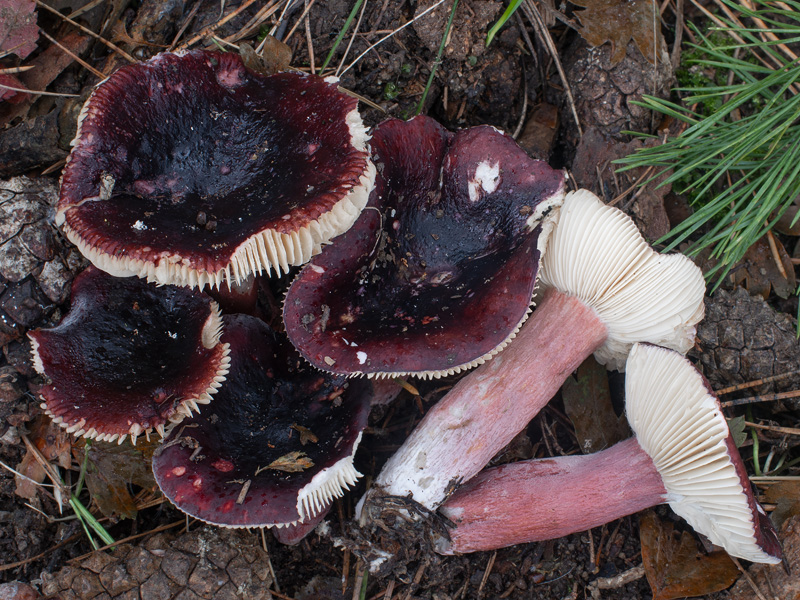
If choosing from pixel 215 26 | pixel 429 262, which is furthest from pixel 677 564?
pixel 215 26

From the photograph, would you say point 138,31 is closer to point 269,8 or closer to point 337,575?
point 269,8

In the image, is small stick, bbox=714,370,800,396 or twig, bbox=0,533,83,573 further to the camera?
small stick, bbox=714,370,800,396

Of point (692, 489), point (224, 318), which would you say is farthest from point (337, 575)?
point (692, 489)

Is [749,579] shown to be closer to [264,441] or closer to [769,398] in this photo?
[769,398]

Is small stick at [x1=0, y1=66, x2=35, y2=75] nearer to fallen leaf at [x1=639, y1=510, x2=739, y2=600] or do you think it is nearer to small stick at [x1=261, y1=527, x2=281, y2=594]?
small stick at [x1=261, y1=527, x2=281, y2=594]

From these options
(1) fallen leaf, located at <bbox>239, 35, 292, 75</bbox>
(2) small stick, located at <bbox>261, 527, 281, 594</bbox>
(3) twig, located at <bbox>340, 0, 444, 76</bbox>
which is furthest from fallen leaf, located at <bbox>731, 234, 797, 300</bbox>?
(2) small stick, located at <bbox>261, 527, 281, 594</bbox>
